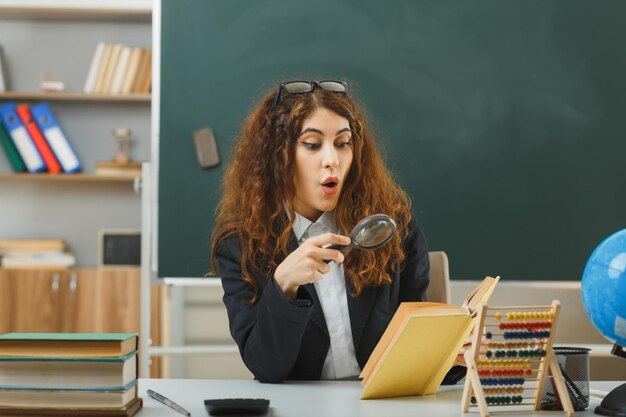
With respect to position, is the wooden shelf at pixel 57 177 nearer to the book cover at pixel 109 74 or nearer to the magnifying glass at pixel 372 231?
the book cover at pixel 109 74

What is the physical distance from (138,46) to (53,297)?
4.75 ft

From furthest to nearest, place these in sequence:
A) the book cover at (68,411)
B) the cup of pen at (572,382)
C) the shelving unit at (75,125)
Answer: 1. the shelving unit at (75,125)
2. the cup of pen at (572,382)
3. the book cover at (68,411)

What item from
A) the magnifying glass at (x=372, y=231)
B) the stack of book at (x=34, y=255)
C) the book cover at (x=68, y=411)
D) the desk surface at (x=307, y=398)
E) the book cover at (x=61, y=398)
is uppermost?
the magnifying glass at (x=372, y=231)

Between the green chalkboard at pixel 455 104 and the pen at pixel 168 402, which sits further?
the green chalkboard at pixel 455 104

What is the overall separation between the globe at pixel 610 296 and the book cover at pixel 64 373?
79 cm

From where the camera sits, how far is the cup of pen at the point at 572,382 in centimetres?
139

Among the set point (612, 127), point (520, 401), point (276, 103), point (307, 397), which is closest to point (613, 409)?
point (520, 401)

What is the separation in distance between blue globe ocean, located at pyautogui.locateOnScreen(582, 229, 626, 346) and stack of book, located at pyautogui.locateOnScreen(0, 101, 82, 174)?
131 inches

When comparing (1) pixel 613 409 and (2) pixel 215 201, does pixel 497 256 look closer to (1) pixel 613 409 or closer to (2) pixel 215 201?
(2) pixel 215 201

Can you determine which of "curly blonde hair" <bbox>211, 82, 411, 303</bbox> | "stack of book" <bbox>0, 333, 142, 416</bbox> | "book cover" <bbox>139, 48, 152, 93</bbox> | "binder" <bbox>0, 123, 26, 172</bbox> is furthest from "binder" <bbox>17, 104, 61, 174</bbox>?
"stack of book" <bbox>0, 333, 142, 416</bbox>

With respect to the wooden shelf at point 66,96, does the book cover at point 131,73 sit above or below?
above

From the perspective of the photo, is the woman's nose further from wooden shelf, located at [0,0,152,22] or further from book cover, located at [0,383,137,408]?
wooden shelf, located at [0,0,152,22]

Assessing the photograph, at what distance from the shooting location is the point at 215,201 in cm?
339

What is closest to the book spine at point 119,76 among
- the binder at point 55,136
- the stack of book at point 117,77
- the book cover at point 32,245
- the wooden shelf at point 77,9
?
the stack of book at point 117,77
